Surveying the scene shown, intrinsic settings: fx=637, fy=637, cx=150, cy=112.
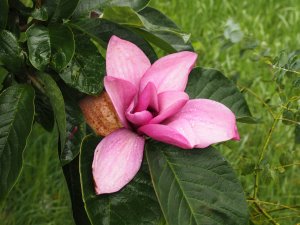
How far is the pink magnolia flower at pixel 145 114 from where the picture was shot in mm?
862

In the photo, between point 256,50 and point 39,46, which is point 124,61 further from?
point 256,50

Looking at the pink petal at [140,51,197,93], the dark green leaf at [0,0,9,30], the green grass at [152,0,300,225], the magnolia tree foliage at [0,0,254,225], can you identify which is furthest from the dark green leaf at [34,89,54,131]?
the green grass at [152,0,300,225]

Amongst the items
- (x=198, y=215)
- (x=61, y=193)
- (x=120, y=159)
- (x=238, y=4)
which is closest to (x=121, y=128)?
(x=120, y=159)

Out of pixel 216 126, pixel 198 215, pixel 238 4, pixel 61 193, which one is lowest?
pixel 61 193

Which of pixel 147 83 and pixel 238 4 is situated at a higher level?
pixel 147 83

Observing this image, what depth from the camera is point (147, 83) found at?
91 centimetres

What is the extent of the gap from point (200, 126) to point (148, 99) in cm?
8

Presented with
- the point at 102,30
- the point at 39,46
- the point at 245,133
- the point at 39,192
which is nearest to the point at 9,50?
the point at 39,46

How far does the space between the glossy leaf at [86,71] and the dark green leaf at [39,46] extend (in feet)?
0.12

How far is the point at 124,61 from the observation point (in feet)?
3.06

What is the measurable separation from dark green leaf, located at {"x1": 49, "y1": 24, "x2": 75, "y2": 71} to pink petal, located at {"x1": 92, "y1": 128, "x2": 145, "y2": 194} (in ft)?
0.44

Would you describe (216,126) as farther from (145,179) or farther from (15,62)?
(15,62)

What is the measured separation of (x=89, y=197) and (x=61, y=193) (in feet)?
3.59

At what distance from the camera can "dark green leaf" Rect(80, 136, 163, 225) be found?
87cm
